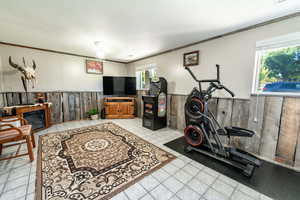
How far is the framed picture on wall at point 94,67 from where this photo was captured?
4.45m

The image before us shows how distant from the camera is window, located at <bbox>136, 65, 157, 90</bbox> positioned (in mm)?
4289

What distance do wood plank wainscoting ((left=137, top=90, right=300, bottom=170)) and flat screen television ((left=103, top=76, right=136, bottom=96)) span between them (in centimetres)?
328

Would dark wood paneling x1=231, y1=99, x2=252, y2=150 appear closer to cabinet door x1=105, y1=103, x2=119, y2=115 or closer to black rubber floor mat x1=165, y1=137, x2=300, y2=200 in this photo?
black rubber floor mat x1=165, y1=137, x2=300, y2=200

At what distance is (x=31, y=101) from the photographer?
139 inches

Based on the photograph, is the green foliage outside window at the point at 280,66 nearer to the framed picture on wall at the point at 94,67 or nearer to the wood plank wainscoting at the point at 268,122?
the wood plank wainscoting at the point at 268,122

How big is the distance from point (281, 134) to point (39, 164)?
4.04 m

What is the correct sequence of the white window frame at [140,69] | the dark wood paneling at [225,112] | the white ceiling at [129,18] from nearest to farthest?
the white ceiling at [129,18]
the dark wood paneling at [225,112]
the white window frame at [140,69]

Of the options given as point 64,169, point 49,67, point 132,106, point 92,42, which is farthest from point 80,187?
point 49,67

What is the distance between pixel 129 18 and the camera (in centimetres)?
194

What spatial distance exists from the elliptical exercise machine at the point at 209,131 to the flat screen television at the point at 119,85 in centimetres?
304

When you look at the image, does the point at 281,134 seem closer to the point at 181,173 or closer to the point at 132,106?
the point at 181,173

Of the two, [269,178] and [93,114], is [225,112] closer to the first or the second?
[269,178]

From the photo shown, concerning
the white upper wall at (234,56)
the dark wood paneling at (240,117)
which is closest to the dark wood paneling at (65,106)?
the white upper wall at (234,56)

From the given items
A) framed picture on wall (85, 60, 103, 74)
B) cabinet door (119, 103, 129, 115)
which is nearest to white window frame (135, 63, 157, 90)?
cabinet door (119, 103, 129, 115)
